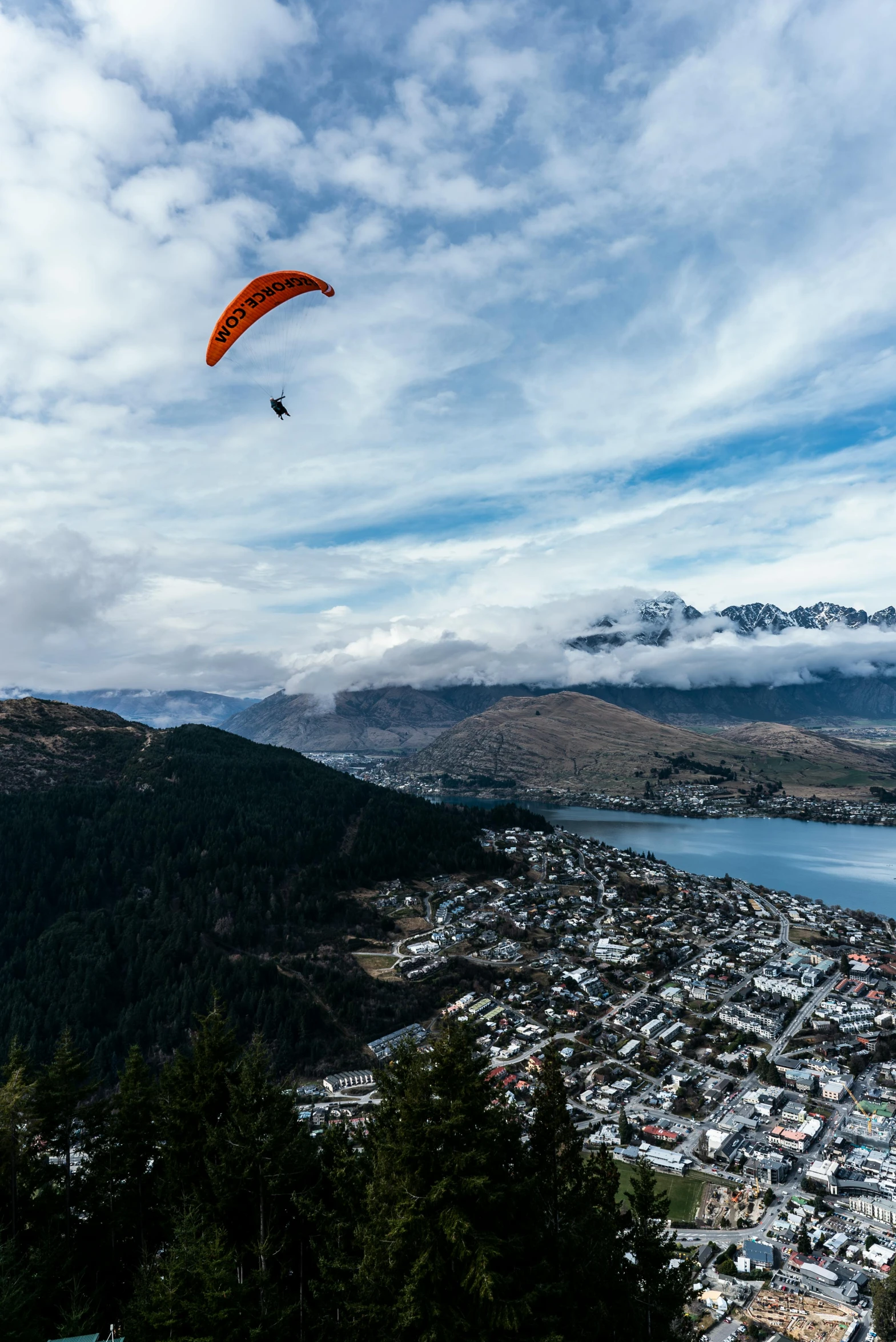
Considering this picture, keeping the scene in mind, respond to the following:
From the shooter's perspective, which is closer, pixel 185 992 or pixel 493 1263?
pixel 493 1263

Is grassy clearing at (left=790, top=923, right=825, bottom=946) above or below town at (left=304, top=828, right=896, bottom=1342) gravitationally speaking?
below

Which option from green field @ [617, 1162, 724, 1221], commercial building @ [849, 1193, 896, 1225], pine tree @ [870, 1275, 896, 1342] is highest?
pine tree @ [870, 1275, 896, 1342]

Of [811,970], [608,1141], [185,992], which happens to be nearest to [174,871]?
[185,992]

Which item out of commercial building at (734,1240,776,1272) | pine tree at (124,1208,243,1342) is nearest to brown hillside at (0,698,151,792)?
commercial building at (734,1240,776,1272)

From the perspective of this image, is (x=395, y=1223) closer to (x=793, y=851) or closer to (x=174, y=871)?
(x=174, y=871)

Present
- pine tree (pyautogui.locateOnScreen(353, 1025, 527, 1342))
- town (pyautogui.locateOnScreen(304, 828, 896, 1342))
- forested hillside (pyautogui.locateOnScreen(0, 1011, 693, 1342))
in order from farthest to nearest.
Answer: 1. town (pyautogui.locateOnScreen(304, 828, 896, 1342))
2. forested hillside (pyautogui.locateOnScreen(0, 1011, 693, 1342))
3. pine tree (pyautogui.locateOnScreen(353, 1025, 527, 1342))

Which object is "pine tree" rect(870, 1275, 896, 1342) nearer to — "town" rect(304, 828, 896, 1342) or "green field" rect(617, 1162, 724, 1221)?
"town" rect(304, 828, 896, 1342)

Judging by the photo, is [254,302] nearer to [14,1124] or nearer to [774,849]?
[14,1124]
